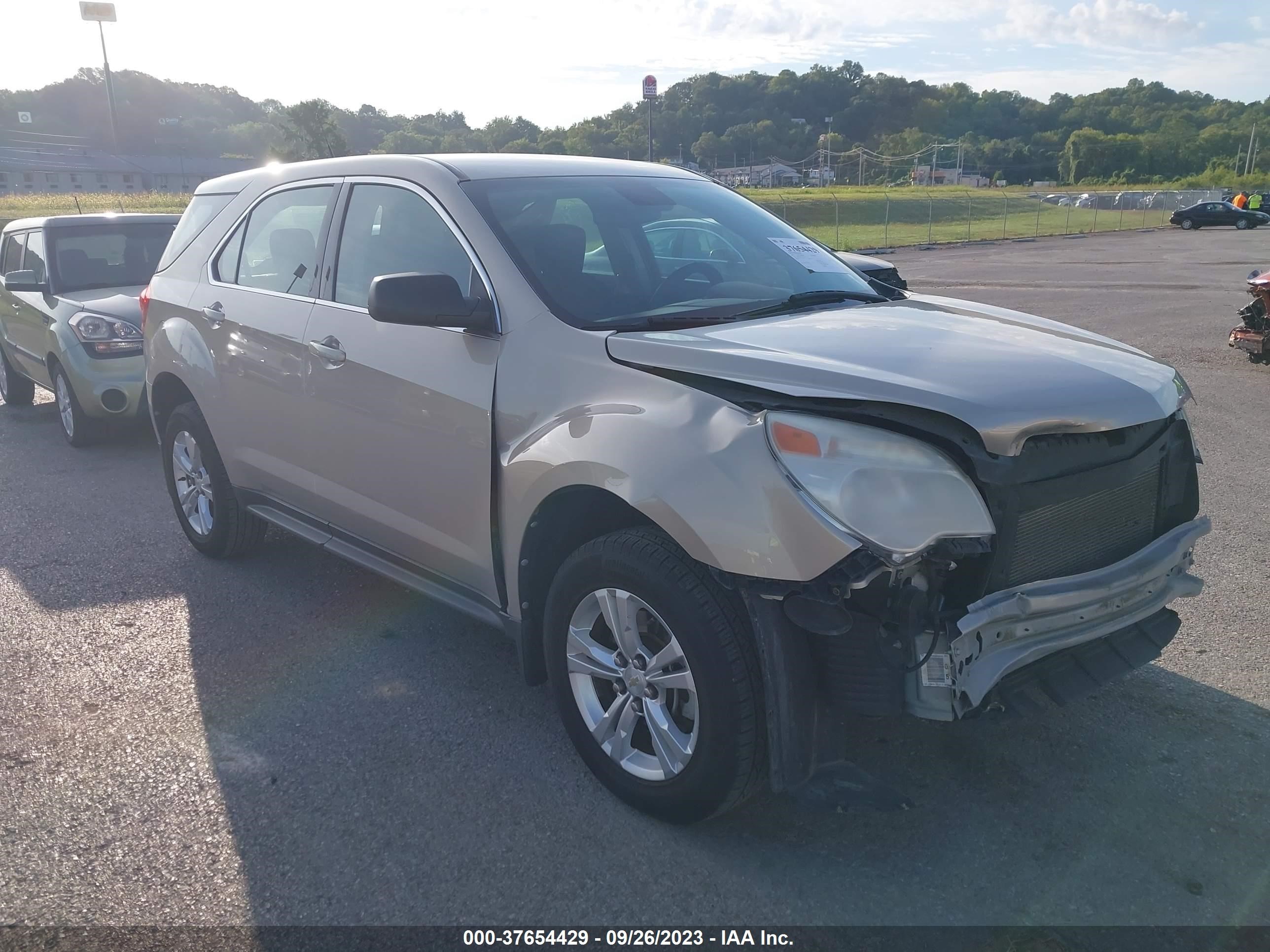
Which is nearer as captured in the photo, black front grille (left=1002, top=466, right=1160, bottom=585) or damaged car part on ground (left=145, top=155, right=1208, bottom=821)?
damaged car part on ground (left=145, top=155, right=1208, bottom=821)

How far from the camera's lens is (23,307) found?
354 inches

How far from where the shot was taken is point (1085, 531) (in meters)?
2.92

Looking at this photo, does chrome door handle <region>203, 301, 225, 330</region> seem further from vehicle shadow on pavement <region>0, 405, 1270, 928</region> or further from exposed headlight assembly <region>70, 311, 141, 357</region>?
exposed headlight assembly <region>70, 311, 141, 357</region>

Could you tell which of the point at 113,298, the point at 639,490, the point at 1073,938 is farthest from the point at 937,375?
the point at 113,298

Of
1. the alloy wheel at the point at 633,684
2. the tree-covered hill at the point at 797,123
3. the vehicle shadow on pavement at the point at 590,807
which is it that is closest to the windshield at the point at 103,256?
the vehicle shadow on pavement at the point at 590,807

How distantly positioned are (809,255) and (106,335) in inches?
234

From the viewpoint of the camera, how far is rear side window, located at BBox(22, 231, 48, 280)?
28.3 ft

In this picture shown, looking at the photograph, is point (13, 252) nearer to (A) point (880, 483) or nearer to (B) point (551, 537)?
(B) point (551, 537)

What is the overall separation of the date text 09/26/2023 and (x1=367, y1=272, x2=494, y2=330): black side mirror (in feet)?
6.06

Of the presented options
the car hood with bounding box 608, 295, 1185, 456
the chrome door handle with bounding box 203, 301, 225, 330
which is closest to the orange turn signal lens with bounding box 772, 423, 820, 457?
the car hood with bounding box 608, 295, 1185, 456

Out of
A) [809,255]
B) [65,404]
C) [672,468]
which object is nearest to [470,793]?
[672,468]

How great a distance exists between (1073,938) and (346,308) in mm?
→ 3258

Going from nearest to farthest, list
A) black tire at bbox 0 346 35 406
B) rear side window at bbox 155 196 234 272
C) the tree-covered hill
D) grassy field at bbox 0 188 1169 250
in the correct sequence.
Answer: rear side window at bbox 155 196 234 272 < black tire at bbox 0 346 35 406 < grassy field at bbox 0 188 1169 250 < the tree-covered hill

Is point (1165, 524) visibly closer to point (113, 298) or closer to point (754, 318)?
point (754, 318)
